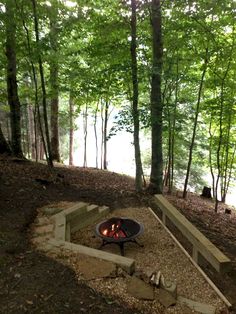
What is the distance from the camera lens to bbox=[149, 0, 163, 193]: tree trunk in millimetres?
7203

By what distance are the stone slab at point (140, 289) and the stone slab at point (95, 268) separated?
27 centimetres

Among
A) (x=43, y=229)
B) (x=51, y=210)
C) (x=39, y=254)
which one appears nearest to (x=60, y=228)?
(x=43, y=229)

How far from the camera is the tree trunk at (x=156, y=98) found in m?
7.20

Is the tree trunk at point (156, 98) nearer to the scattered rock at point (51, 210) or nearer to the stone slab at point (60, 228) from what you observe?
the scattered rock at point (51, 210)

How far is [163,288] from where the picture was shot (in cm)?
352

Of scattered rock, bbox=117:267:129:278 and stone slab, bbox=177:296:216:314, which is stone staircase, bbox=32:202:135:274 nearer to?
scattered rock, bbox=117:267:129:278

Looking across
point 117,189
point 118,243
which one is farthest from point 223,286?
point 117,189

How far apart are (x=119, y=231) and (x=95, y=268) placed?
1375 mm

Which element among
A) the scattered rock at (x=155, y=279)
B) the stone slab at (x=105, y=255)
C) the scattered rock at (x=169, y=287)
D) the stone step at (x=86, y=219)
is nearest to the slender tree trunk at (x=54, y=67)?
the stone step at (x=86, y=219)

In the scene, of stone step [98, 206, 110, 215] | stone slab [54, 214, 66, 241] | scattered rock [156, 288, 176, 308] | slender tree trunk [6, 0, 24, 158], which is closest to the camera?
scattered rock [156, 288, 176, 308]

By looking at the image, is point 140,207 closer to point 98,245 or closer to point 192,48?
point 98,245

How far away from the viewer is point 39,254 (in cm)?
405

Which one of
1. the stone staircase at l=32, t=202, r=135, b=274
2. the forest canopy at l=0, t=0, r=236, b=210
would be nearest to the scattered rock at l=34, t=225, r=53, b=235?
the stone staircase at l=32, t=202, r=135, b=274

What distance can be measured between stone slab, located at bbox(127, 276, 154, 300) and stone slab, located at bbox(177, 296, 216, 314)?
0.41 metres
